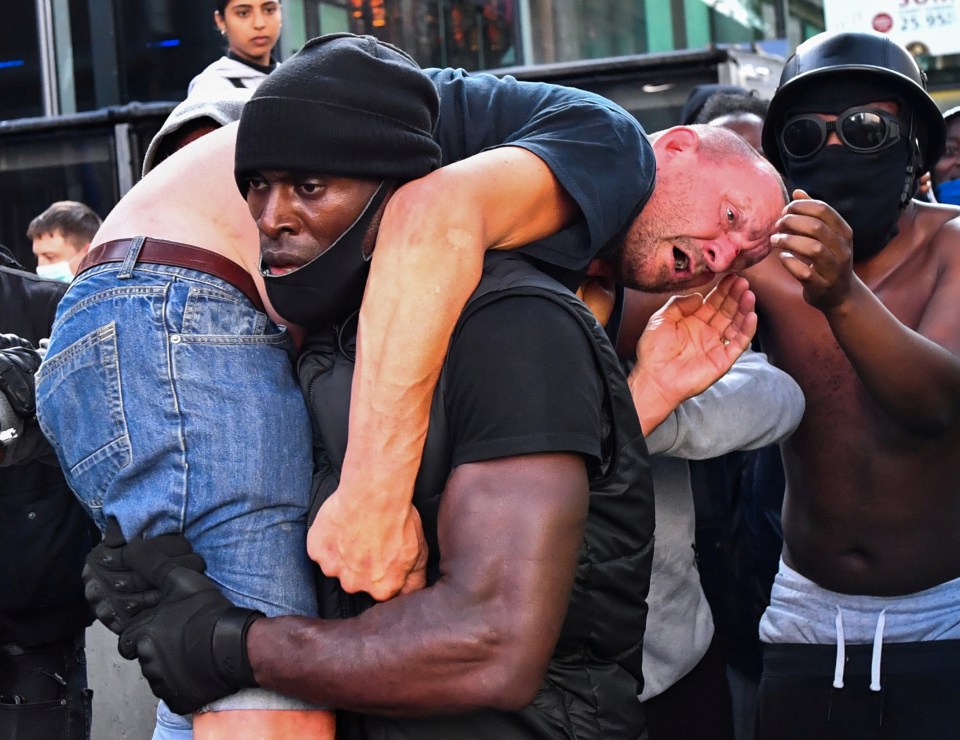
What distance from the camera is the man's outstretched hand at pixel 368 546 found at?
79.3 inches

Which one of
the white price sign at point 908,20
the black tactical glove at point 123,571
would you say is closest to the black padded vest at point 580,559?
the black tactical glove at point 123,571

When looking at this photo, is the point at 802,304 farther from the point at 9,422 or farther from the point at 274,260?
the point at 9,422

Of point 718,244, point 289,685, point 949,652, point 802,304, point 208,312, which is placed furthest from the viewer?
point 802,304

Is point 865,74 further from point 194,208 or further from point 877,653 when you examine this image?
point 194,208

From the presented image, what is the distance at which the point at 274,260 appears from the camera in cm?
211

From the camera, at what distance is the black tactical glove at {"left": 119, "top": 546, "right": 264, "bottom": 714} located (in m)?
2.02

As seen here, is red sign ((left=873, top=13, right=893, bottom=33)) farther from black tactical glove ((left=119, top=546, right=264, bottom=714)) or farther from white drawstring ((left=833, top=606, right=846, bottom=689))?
black tactical glove ((left=119, top=546, right=264, bottom=714))

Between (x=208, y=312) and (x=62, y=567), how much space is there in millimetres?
1777

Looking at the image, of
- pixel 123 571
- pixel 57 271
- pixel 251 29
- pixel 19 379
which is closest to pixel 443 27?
pixel 251 29

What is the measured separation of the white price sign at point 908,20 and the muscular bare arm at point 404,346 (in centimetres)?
655

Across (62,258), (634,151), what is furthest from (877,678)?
(62,258)

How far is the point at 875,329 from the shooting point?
284cm

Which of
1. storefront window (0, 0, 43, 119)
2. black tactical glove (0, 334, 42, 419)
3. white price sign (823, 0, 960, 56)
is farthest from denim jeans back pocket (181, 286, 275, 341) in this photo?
storefront window (0, 0, 43, 119)

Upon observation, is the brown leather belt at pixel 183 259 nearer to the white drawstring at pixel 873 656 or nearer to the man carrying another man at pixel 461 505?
the man carrying another man at pixel 461 505
